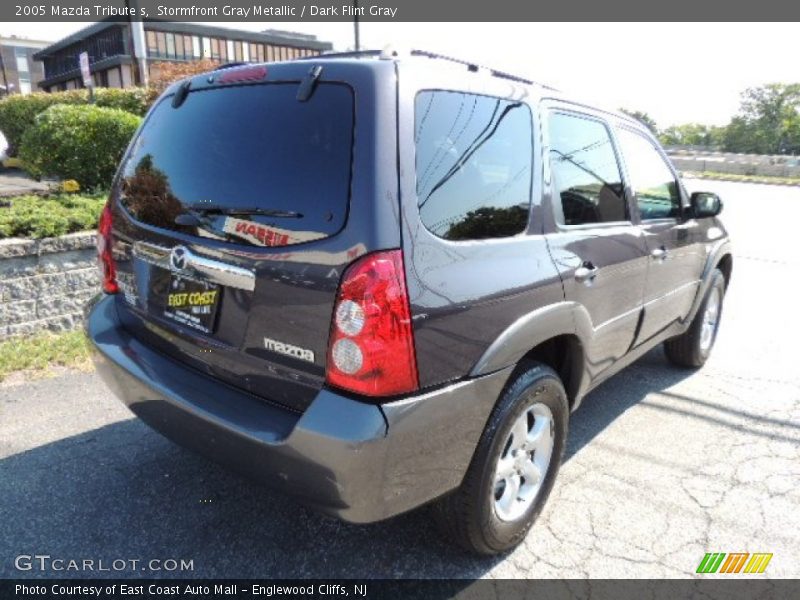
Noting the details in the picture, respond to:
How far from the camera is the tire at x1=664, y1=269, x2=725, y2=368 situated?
14.1ft

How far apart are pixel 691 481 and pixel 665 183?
183 centimetres

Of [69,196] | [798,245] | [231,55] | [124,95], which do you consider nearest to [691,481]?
[69,196]

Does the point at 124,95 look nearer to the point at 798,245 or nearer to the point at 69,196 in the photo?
the point at 69,196

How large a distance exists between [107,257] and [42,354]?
6.49 feet

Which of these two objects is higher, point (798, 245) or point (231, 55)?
point (231, 55)

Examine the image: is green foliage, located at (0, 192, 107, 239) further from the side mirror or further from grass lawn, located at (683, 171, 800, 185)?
grass lawn, located at (683, 171, 800, 185)

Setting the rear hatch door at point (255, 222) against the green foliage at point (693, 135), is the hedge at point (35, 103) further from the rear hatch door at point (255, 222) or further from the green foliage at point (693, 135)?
the green foliage at point (693, 135)

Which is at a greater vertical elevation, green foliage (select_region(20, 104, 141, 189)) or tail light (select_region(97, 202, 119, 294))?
green foliage (select_region(20, 104, 141, 189))

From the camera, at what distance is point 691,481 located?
9.78 feet

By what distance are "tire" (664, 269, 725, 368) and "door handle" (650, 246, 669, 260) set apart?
1074 millimetres

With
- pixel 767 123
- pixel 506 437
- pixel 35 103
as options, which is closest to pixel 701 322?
pixel 506 437

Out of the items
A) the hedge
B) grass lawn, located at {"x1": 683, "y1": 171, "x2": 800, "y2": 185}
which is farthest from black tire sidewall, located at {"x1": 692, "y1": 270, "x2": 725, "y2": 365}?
grass lawn, located at {"x1": 683, "y1": 171, "x2": 800, "y2": 185}

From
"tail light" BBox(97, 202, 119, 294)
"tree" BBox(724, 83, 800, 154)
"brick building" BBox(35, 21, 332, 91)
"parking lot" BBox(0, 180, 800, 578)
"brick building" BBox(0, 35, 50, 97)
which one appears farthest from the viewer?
"brick building" BBox(0, 35, 50, 97)

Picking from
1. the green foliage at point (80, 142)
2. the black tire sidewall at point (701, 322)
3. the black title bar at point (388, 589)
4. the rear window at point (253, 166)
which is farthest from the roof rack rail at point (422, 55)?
the green foliage at point (80, 142)
